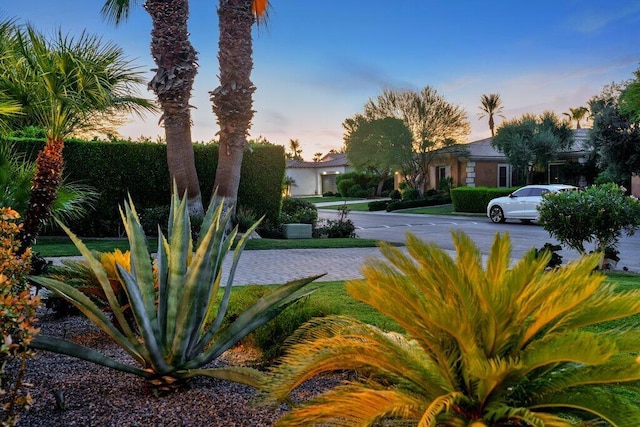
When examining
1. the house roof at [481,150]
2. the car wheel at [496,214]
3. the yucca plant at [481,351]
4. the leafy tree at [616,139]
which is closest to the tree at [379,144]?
the house roof at [481,150]

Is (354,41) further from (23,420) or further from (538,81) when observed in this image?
(23,420)

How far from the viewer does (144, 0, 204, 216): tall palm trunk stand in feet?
46.9

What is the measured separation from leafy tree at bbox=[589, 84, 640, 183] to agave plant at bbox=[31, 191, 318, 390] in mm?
27224

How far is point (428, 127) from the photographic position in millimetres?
42031

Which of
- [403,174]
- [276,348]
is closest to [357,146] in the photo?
[403,174]

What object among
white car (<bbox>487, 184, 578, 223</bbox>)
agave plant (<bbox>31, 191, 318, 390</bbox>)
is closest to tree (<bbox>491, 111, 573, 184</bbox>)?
white car (<bbox>487, 184, 578, 223</bbox>)

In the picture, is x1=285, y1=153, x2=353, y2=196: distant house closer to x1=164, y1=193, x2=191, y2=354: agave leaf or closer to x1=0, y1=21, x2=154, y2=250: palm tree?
x1=0, y1=21, x2=154, y2=250: palm tree

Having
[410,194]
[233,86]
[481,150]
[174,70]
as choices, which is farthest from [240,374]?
[481,150]

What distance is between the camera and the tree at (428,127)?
41844 millimetres

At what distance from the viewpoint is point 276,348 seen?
4.61 metres

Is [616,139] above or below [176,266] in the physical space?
above

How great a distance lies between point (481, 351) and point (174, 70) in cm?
1337

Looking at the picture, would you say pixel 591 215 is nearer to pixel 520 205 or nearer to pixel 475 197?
pixel 520 205

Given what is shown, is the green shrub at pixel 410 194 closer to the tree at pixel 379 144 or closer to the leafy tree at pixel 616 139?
the tree at pixel 379 144
